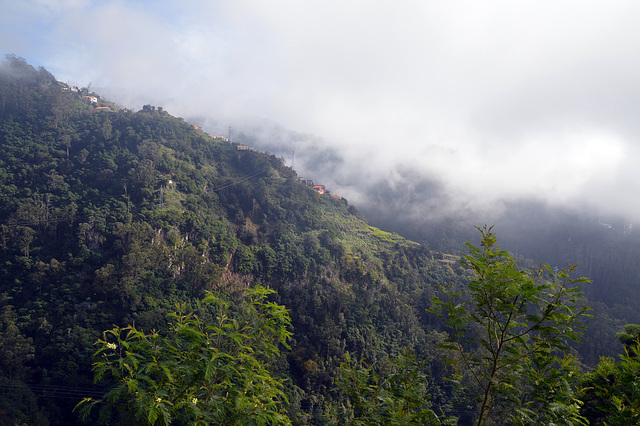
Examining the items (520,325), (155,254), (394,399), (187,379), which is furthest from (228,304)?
(155,254)

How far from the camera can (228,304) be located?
4.25 m

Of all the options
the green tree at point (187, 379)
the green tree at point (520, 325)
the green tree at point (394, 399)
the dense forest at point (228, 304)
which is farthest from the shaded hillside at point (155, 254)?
the green tree at point (520, 325)

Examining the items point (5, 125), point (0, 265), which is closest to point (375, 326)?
point (0, 265)

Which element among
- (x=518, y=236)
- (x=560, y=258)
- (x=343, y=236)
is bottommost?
(x=343, y=236)

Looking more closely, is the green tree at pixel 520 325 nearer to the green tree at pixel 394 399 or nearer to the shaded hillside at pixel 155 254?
the green tree at pixel 394 399

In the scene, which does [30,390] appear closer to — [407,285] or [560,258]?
[407,285]

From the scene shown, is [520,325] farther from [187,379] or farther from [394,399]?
[187,379]

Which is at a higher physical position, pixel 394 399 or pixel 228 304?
pixel 228 304

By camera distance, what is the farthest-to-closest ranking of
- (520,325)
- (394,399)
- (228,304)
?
(394,399)
(228,304)
(520,325)

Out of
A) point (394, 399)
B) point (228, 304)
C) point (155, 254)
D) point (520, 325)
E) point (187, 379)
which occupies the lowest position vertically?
point (155, 254)

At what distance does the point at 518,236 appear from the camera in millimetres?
123875

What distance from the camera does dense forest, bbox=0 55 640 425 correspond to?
11.8 ft

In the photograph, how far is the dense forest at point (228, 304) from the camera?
3.60 metres

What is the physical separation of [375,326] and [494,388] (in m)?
45.5
